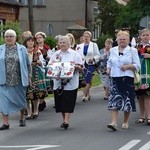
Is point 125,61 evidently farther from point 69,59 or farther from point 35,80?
point 35,80

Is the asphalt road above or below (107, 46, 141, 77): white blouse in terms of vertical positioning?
below

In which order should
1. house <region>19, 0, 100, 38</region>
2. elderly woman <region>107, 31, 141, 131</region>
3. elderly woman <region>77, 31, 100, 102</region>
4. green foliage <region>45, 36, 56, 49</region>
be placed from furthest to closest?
house <region>19, 0, 100, 38</region> < green foliage <region>45, 36, 56, 49</region> < elderly woman <region>77, 31, 100, 102</region> < elderly woman <region>107, 31, 141, 131</region>

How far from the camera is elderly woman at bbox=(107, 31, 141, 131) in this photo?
12250mm

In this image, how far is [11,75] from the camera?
41.5 feet

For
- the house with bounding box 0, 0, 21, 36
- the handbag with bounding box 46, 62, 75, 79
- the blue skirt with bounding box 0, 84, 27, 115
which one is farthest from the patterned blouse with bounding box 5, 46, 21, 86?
the house with bounding box 0, 0, 21, 36

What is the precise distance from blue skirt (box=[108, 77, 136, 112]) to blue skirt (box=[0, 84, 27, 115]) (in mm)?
1811

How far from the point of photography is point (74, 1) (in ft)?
169

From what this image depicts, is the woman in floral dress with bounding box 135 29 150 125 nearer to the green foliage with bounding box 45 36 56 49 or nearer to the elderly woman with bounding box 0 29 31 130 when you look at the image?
the elderly woman with bounding box 0 29 31 130

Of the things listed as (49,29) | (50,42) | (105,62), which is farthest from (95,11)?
(105,62)

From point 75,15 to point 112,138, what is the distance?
40.8m

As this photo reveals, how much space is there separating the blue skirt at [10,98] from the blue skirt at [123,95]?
71.3 inches

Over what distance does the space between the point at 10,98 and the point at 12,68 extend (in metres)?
0.59

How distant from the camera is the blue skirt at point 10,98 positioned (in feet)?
41.6

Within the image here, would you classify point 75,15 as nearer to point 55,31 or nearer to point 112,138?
point 55,31
